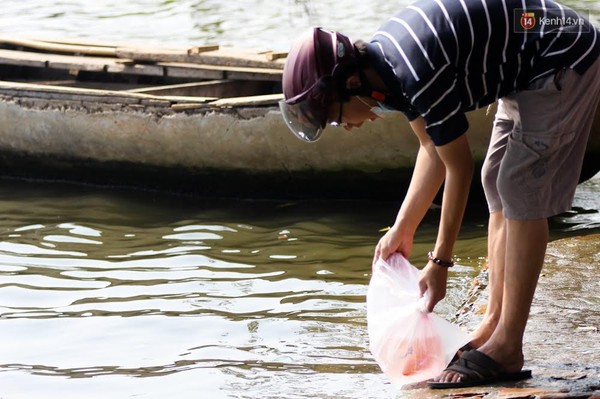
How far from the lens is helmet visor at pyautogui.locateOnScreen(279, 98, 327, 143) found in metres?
3.33

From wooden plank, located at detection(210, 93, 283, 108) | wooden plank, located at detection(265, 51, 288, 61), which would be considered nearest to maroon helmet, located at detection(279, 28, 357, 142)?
wooden plank, located at detection(210, 93, 283, 108)

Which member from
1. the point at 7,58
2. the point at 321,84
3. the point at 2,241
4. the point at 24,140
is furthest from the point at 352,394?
the point at 7,58

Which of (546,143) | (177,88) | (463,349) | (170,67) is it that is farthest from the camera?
(170,67)

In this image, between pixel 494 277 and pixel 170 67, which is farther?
pixel 170 67

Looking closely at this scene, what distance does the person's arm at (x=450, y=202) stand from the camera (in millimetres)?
3254

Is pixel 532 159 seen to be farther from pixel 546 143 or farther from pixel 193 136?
pixel 193 136

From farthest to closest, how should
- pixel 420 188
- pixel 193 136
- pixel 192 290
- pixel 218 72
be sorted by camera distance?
pixel 218 72
pixel 193 136
pixel 192 290
pixel 420 188

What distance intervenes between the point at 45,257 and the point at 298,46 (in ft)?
12.2

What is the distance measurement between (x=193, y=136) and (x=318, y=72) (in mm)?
4506

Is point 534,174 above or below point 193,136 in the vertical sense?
→ above

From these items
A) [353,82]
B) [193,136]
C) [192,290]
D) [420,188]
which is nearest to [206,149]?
[193,136]

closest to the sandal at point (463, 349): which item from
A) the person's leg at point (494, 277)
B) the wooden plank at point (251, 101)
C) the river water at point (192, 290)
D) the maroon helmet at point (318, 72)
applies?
the person's leg at point (494, 277)

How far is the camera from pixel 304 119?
3.37 metres

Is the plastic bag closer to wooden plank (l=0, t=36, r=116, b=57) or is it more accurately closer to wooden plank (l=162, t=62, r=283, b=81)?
wooden plank (l=162, t=62, r=283, b=81)
